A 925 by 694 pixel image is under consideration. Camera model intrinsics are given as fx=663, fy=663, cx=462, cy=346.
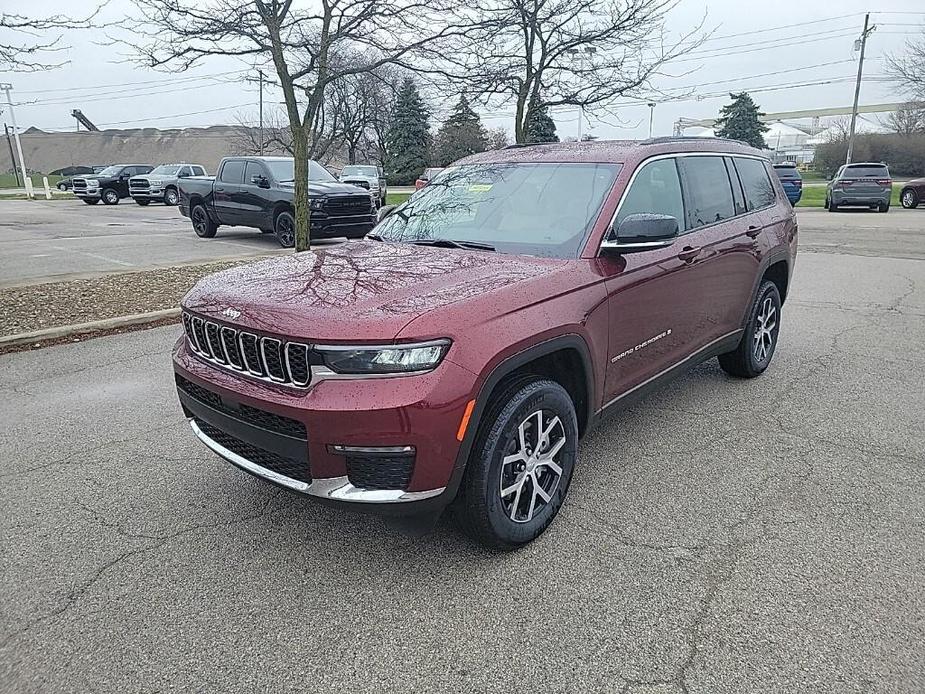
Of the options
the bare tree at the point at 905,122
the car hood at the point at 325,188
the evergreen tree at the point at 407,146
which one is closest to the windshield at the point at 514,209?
the car hood at the point at 325,188

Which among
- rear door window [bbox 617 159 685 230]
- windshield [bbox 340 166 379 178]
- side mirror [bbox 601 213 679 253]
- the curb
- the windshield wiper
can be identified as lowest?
the curb

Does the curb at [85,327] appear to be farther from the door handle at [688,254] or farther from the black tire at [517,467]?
the door handle at [688,254]

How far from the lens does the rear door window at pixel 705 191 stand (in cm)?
422

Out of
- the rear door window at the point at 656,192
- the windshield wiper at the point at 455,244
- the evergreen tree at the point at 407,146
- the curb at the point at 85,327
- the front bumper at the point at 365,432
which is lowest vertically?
the curb at the point at 85,327

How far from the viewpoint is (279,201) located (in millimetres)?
13539

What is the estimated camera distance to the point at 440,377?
2477mm

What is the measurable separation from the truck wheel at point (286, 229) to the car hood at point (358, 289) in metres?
10.2

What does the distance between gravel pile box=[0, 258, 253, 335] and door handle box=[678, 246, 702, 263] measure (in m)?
5.89

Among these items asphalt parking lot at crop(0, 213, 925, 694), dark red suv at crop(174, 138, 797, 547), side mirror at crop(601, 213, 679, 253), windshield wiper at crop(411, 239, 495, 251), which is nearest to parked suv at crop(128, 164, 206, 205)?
asphalt parking lot at crop(0, 213, 925, 694)

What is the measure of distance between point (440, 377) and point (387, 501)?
0.51 meters

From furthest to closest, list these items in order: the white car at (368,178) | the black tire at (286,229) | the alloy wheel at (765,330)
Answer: the white car at (368,178) < the black tire at (286,229) < the alloy wheel at (765,330)

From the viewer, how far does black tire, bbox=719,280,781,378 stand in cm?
505

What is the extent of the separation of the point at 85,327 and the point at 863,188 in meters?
23.8

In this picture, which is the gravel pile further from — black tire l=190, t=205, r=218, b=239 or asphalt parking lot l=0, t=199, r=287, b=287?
black tire l=190, t=205, r=218, b=239
